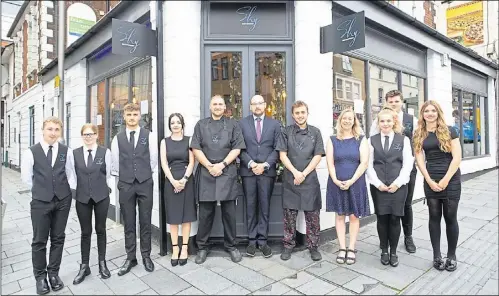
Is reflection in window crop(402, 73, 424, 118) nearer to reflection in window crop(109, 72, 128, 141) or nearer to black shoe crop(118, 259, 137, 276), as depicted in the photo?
reflection in window crop(109, 72, 128, 141)

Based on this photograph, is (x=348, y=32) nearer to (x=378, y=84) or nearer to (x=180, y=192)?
(x=378, y=84)

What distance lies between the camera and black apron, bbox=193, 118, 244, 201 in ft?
12.4

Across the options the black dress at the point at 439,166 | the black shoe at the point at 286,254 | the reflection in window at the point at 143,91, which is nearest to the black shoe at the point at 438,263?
the black dress at the point at 439,166

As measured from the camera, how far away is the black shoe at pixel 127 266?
11.5 feet

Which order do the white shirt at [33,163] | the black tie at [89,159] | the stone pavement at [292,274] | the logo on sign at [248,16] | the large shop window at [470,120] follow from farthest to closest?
the large shop window at [470,120], the logo on sign at [248,16], the black tie at [89,159], the stone pavement at [292,274], the white shirt at [33,163]

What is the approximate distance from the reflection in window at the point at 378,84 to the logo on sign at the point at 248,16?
269 centimetres

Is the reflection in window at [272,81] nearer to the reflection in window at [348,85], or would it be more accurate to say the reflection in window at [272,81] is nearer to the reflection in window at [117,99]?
the reflection in window at [348,85]

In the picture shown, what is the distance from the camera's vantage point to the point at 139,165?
359cm

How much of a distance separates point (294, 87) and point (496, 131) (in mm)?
11002

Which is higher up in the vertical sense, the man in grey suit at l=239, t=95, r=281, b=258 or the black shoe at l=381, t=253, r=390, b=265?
the man in grey suit at l=239, t=95, r=281, b=258

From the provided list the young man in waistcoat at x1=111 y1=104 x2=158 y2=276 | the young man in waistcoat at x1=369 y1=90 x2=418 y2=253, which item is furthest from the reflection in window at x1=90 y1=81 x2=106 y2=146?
the young man in waistcoat at x1=369 y1=90 x2=418 y2=253

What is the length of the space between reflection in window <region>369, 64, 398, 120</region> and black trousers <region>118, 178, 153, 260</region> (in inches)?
174

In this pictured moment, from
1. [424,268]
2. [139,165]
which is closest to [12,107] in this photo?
[139,165]

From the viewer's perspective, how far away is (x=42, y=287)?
3.12 m
